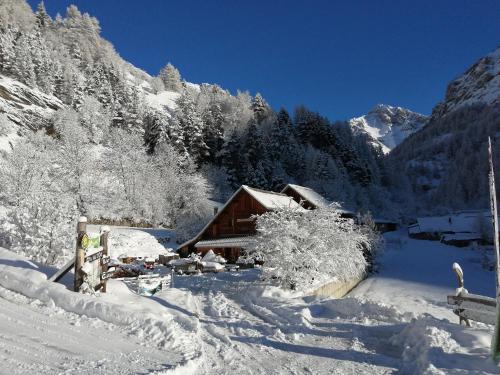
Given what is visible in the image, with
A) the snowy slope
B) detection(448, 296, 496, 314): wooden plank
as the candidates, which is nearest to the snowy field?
detection(448, 296, 496, 314): wooden plank

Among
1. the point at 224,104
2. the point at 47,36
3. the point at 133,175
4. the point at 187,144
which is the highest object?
the point at 47,36

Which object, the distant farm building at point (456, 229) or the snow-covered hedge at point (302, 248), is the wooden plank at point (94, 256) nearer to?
the snow-covered hedge at point (302, 248)

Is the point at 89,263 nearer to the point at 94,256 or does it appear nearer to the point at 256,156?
the point at 94,256

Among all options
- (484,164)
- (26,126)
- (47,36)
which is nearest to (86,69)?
(47,36)

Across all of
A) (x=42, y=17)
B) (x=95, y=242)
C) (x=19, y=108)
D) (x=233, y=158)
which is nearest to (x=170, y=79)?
(x=42, y=17)

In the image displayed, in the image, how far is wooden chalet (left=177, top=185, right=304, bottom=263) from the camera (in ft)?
108

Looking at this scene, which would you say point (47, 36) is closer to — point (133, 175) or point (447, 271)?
point (133, 175)

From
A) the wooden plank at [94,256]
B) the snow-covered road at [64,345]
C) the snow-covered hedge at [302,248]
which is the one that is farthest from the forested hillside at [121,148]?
the snow-covered hedge at [302,248]

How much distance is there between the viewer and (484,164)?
117625 mm

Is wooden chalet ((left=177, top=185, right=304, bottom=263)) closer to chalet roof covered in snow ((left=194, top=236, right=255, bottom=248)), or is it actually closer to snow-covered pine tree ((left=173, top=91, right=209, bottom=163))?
chalet roof covered in snow ((left=194, top=236, right=255, bottom=248))

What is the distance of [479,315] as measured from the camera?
29.0 feet

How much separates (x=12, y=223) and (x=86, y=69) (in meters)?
71.7

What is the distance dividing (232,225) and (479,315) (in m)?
27.4

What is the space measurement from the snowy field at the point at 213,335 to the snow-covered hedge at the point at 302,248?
232cm
